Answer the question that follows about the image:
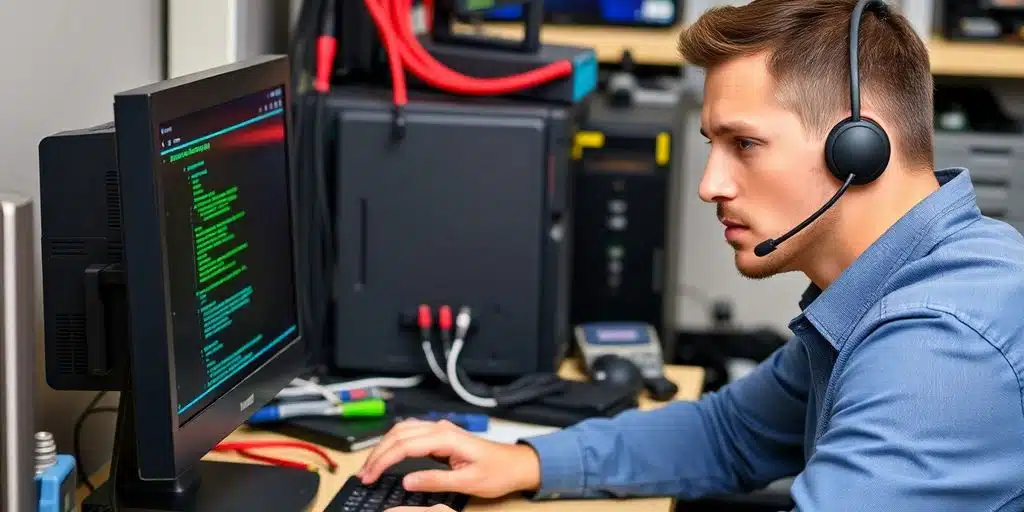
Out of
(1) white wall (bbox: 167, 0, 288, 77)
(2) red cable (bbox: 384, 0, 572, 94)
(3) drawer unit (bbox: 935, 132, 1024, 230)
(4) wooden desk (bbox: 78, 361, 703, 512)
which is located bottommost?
(4) wooden desk (bbox: 78, 361, 703, 512)

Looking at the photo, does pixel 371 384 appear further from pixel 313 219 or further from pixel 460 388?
pixel 313 219

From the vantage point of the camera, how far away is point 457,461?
1.40 m

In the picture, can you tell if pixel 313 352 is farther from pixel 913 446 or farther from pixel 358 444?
pixel 913 446

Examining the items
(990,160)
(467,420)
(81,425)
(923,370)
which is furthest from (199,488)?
(990,160)

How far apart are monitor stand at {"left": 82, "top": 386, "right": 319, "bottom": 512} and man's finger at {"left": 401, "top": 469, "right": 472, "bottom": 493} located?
102mm

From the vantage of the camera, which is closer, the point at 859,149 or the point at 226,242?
the point at 859,149

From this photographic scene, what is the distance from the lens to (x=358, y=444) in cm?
154

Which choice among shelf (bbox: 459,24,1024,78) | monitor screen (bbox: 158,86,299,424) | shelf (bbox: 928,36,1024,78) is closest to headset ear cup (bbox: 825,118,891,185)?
monitor screen (bbox: 158,86,299,424)

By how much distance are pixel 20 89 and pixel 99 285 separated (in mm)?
270

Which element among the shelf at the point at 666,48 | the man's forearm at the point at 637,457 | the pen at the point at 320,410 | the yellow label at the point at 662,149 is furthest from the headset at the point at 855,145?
the shelf at the point at 666,48

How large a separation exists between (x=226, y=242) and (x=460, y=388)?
1.71ft

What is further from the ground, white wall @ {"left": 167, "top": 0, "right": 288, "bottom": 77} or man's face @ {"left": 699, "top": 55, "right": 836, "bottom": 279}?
white wall @ {"left": 167, "top": 0, "right": 288, "bottom": 77}

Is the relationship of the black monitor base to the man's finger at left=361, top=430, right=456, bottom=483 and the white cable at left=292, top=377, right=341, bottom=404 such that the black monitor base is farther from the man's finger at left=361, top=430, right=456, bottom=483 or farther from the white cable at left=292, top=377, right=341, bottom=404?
the white cable at left=292, top=377, right=341, bottom=404

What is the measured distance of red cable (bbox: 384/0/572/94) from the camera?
1801mm
